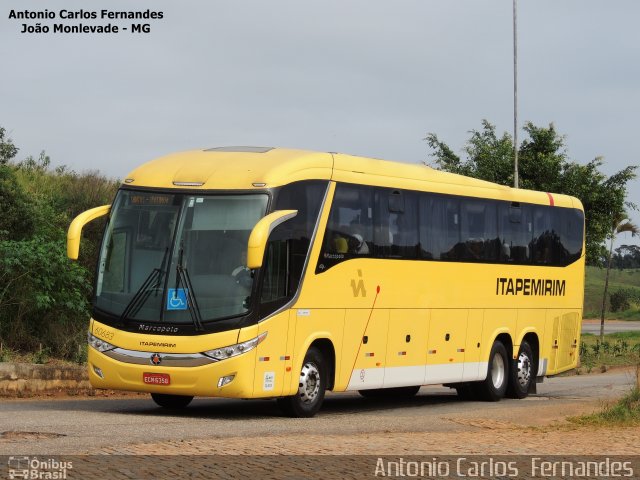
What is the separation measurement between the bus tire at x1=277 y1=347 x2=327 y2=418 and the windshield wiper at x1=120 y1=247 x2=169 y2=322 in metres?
2.44

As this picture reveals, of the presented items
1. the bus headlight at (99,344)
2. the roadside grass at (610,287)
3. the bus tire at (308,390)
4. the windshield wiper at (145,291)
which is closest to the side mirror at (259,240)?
the windshield wiper at (145,291)

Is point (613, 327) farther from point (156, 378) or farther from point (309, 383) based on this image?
point (156, 378)

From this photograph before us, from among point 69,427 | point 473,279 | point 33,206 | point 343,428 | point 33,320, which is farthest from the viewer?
point 33,206

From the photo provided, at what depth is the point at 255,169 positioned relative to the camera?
18.8m

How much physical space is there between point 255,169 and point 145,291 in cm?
227

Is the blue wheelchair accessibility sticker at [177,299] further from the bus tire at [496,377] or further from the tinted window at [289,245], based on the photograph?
the bus tire at [496,377]

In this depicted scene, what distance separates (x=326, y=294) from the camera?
19.6 m

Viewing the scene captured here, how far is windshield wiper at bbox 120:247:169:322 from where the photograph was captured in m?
18.3

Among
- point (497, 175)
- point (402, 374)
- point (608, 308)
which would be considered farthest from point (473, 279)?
point (608, 308)

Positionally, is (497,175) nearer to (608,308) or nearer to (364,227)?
(364,227)

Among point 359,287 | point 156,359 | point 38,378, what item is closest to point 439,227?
point 359,287

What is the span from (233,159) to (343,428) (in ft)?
14.2

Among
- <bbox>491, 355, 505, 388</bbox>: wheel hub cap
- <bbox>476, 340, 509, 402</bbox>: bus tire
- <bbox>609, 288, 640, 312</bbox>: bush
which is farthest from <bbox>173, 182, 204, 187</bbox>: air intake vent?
<bbox>609, 288, 640, 312</bbox>: bush

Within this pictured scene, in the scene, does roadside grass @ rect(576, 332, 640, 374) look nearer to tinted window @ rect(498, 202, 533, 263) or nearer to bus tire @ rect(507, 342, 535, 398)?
bus tire @ rect(507, 342, 535, 398)
